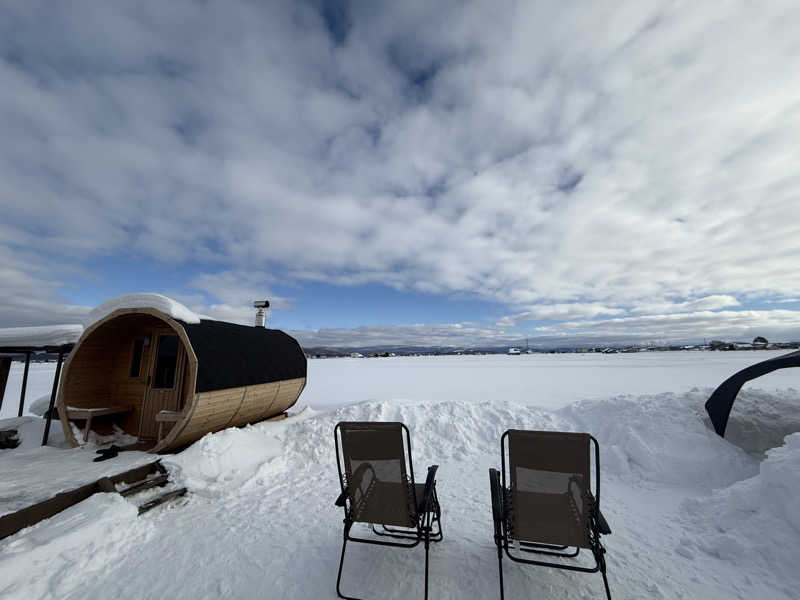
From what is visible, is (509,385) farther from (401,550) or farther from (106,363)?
(106,363)

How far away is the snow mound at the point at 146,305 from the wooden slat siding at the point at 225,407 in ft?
5.17

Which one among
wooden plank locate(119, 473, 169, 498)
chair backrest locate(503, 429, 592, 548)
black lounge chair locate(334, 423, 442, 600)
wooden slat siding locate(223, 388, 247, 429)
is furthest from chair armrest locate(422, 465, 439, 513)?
wooden slat siding locate(223, 388, 247, 429)

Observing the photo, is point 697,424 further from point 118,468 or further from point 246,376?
point 118,468

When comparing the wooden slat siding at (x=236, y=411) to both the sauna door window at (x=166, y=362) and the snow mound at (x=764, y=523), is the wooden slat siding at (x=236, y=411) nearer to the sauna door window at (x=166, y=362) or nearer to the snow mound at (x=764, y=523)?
the sauna door window at (x=166, y=362)

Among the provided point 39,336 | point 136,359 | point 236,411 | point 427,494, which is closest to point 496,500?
point 427,494

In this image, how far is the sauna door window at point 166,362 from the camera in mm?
7492

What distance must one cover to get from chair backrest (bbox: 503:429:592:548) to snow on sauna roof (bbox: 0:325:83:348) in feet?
29.9

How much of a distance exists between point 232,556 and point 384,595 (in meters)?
1.61

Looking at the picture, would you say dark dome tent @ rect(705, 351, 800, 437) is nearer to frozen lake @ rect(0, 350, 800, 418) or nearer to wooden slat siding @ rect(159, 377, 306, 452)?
frozen lake @ rect(0, 350, 800, 418)

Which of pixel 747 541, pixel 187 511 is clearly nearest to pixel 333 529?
pixel 187 511

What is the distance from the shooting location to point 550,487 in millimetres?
2654

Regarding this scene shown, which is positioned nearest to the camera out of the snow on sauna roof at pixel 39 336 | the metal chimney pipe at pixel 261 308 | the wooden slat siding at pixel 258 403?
the snow on sauna roof at pixel 39 336

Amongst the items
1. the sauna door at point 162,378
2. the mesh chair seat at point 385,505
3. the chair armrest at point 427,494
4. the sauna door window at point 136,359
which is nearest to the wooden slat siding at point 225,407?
the sauna door at point 162,378

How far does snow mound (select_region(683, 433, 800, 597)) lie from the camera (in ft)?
9.57
